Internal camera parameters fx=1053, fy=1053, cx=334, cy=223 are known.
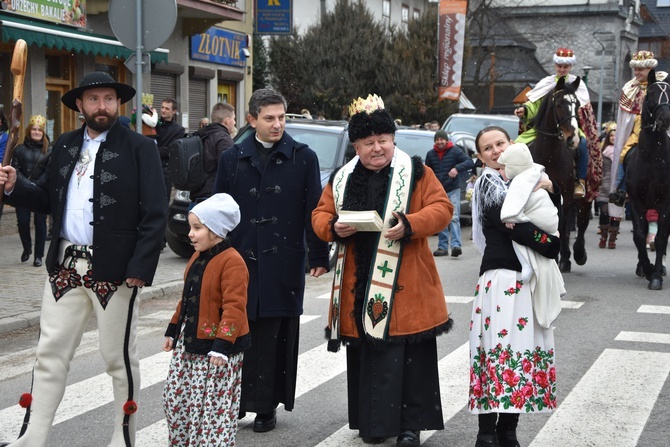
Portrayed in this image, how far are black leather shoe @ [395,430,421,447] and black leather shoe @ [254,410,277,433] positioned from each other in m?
0.81

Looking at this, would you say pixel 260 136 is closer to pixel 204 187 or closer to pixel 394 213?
pixel 394 213

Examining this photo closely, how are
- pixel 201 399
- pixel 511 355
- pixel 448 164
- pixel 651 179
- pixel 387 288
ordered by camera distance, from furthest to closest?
1. pixel 448 164
2. pixel 651 179
3. pixel 387 288
4. pixel 511 355
5. pixel 201 399

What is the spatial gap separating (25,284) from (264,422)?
629 cm

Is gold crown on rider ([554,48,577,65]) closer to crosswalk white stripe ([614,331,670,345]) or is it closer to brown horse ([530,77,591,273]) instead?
brown horse ([530,77,591,273])

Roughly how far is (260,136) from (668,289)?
7134 mm

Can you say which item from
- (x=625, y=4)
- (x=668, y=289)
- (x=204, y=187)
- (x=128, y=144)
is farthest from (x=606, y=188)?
(x=625, y=4)

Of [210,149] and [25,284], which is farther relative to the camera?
[210,149]

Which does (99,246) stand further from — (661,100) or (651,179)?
(651,179)

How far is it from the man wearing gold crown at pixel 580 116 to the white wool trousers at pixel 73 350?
748 centimetres

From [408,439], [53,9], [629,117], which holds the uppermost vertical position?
[53,9]

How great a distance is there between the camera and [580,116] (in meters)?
12.5

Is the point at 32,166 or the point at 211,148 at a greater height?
the point at 211,148

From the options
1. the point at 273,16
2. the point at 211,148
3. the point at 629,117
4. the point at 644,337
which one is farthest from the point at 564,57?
the point at 273,16

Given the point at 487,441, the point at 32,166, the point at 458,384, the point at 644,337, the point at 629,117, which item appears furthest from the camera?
the point at 32,166
